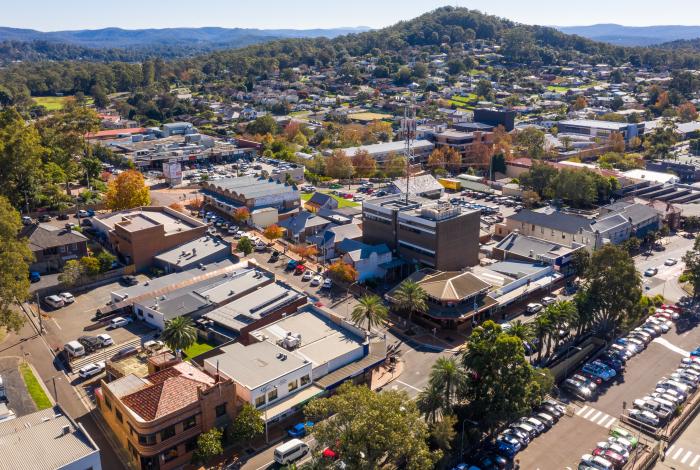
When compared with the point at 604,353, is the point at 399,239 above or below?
above

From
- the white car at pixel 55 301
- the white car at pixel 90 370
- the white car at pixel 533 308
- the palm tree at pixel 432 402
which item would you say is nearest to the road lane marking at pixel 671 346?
the white car at pixel 533 308

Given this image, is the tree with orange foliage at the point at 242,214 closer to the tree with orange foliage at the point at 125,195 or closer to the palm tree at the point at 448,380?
the tree with orange foliage at the point at 125,195

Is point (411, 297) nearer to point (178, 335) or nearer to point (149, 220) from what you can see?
point (178, 335)

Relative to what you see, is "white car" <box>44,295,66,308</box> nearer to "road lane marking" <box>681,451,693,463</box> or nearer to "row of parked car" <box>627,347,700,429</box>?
"row of parked car" <box>627,347,700,429</box>

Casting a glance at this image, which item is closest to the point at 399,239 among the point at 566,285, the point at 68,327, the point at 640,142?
the point at 566,285

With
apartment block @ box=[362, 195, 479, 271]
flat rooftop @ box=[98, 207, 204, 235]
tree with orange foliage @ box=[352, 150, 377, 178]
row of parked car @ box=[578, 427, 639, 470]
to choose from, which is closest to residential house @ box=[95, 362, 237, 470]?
row of parked car @ box=[578, 427, 639, 470]

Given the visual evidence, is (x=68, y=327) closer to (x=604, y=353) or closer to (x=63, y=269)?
(x=63, y=269)
